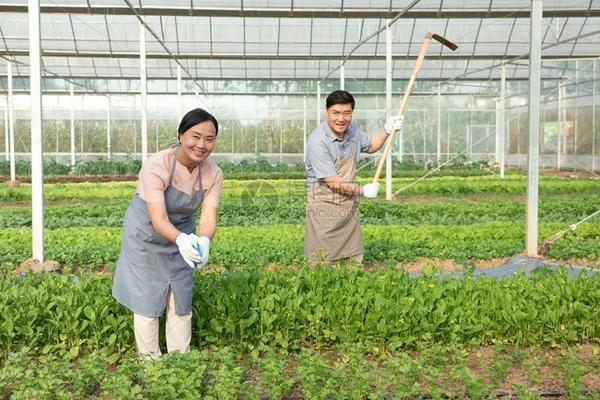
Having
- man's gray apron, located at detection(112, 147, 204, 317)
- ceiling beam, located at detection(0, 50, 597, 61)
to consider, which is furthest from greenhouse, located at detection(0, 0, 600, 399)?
ceiling beam, located at detection(0, 50, 597, 61)

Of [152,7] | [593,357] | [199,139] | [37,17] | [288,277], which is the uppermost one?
[152,7]

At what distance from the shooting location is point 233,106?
90.1 feet

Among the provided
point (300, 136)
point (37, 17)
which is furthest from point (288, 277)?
point (300, 136)

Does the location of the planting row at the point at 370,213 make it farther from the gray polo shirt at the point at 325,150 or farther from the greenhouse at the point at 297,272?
the gray polo shirt at the point at 325,150

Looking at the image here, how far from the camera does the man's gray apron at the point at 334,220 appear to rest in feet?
18.1

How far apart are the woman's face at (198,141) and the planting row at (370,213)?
7068 millimetres

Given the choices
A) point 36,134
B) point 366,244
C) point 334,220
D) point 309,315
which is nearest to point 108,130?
point 36,134

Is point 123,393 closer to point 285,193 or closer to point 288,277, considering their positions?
point 288,277

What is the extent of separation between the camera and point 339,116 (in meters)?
5.26

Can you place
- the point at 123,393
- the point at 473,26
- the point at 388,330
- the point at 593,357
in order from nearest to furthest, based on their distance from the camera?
the point at 123,393, the point at 593,357, the point at 388,330, the point at 473,26

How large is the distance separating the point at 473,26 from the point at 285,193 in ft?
31.0

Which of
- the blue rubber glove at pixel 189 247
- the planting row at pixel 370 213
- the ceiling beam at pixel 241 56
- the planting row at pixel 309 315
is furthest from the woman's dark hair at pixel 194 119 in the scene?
the ceiling beam at pixel 241 56

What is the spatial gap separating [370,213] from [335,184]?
6.75 metres

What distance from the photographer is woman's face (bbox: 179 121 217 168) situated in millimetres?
3826
